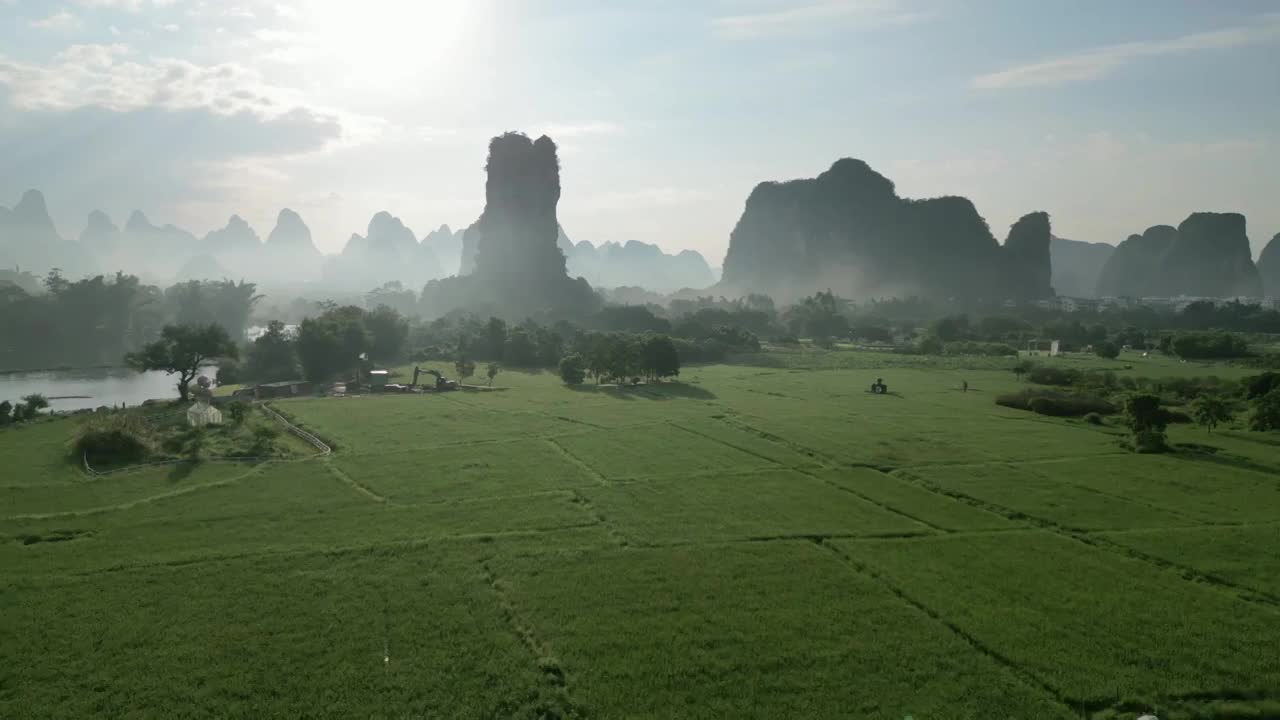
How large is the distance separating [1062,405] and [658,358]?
95.4ft

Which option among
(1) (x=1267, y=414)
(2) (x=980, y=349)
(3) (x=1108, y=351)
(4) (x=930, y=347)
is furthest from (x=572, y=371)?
(3) (x=1108, y=351)

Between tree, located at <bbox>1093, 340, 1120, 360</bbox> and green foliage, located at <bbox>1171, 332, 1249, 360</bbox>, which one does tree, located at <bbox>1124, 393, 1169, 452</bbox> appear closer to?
tree, located at <bbox>1093, 340, 1120, 360</bbox>

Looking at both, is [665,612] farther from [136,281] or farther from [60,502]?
[136,281]

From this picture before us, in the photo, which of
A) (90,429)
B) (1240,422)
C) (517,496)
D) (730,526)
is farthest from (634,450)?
(1240,422)

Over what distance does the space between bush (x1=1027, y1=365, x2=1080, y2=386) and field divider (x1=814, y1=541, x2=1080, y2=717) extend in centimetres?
4753

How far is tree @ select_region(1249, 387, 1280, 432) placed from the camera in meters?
36.5

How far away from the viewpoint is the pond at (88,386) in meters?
59.5

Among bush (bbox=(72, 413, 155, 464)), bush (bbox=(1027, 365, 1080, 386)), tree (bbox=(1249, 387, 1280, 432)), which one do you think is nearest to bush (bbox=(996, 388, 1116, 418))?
tree (bbox=(1249, 387, 1280, 432))

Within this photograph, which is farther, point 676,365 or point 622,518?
point 676,365

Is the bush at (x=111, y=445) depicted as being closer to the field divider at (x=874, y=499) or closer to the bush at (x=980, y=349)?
the field divider at (x=874, y=499)

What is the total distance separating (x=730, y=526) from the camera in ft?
71.7

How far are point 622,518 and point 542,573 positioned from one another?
4830mm

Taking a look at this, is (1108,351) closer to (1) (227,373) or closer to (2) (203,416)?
(2) (203,416)

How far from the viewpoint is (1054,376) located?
196 ft
